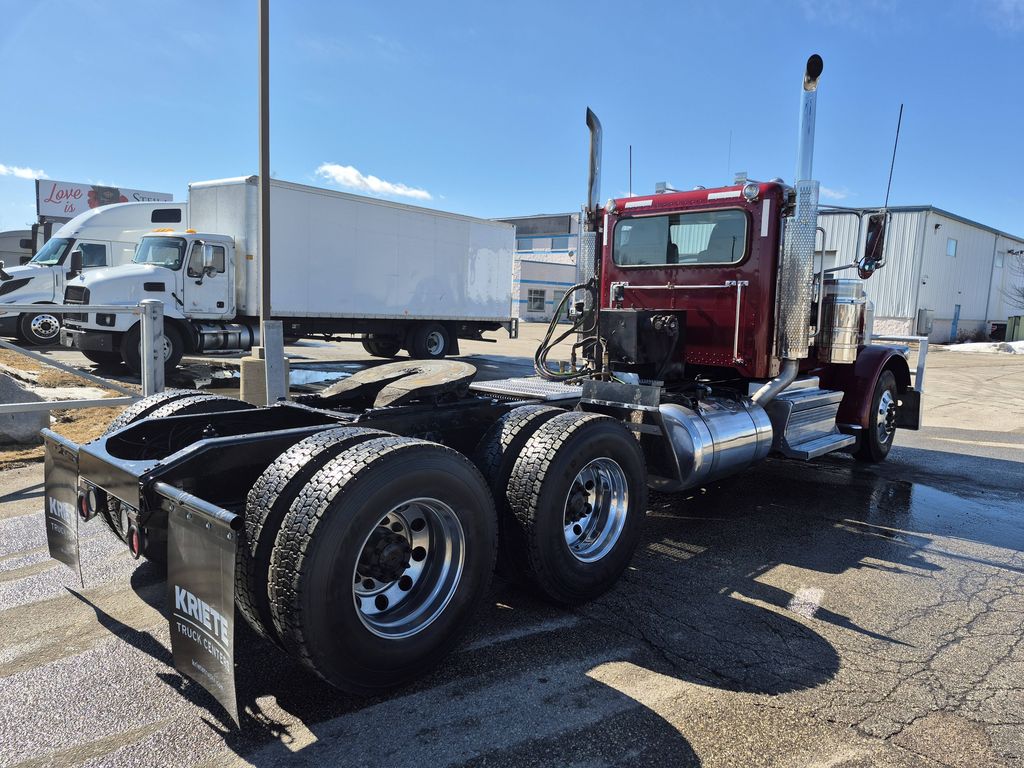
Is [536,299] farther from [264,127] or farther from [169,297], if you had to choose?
[264,127]

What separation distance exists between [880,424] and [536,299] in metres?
45.3

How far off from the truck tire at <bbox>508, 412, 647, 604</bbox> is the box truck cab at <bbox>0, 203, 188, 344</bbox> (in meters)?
14.7

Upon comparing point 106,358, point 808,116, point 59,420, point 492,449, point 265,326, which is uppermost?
point 808,116

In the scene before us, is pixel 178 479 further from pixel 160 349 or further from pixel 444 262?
pixel 444 262

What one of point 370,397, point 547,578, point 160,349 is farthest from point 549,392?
point 160,349

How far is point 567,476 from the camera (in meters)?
3.73

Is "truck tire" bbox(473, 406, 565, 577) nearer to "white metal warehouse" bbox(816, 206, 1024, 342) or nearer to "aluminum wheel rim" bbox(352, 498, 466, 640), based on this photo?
"aluminum wheel rim" bbox(352, 498, 466, 640)

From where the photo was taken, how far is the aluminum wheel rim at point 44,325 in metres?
15.8

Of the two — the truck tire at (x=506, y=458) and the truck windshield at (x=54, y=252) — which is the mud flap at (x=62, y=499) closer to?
the truck tire at (x=506, y=458)

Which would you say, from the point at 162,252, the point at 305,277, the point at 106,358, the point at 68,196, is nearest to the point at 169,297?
the point at 162,252

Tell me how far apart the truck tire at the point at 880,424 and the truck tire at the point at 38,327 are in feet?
53.0

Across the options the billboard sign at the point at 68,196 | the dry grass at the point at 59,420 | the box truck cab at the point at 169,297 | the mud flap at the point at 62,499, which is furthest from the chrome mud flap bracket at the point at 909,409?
the billboard sign at the point at 68,196

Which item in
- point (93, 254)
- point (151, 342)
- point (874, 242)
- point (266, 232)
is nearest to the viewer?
point (874, 242)

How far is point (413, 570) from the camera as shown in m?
3.14
